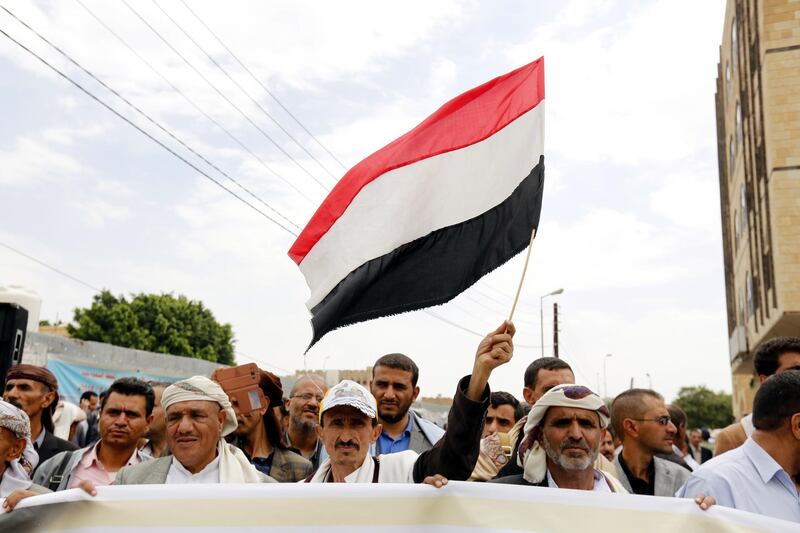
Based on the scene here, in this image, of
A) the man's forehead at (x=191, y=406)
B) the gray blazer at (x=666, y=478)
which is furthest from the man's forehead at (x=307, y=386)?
the gray blazer at (x=666, y=478)

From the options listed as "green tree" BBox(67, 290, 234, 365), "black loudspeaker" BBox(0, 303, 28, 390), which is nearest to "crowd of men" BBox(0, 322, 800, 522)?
"black loudspeaker" BBox(0, 303, 28, 390)

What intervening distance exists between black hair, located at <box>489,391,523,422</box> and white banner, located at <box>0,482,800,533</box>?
8.65 ft

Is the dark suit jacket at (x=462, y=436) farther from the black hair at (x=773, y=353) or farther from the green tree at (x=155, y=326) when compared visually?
the green tree at (x=155, y=326)

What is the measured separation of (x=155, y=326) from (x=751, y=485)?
54.7 meters

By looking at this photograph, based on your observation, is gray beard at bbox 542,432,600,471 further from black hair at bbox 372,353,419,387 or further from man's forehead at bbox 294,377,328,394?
man's forehead at bbox 294,377,328,394

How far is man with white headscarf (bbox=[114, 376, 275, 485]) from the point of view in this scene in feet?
11.8

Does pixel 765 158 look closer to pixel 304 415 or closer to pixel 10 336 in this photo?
pixel 304 415

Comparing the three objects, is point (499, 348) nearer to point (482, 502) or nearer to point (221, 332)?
point (482, 502)

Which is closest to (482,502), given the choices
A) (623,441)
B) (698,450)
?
(623,441)

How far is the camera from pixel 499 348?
3.10 metres

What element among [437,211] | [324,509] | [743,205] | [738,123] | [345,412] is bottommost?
[324,509]

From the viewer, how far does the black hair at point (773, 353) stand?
14.2 feet

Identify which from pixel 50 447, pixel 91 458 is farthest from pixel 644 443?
pixel 50 447

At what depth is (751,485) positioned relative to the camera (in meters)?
3.05
